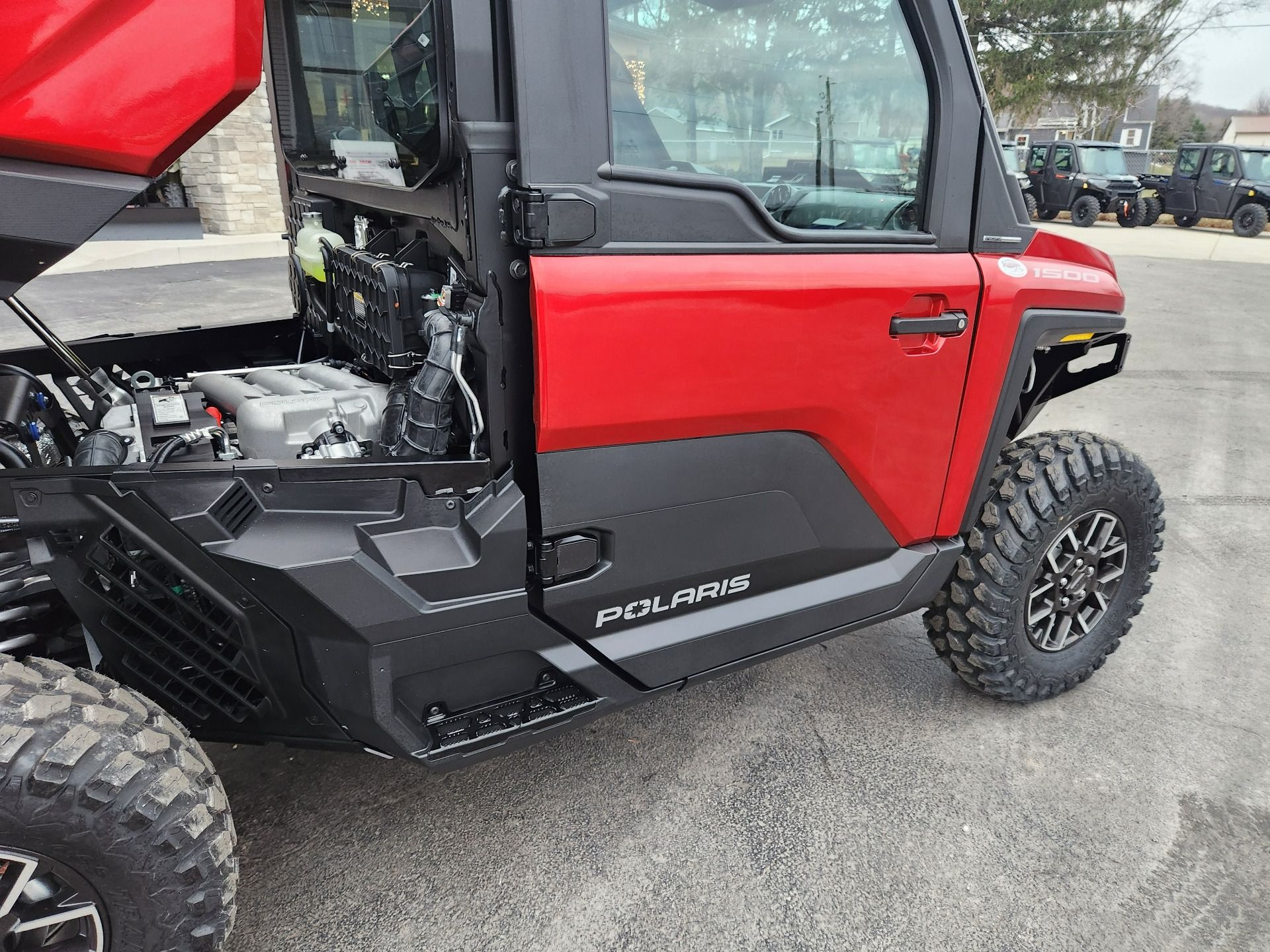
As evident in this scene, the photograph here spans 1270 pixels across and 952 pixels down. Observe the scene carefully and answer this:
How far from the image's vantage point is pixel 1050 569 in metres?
2.74

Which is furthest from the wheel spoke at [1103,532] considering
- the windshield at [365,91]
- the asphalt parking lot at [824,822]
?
the windshield at [365,91]

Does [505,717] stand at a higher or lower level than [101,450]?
lower

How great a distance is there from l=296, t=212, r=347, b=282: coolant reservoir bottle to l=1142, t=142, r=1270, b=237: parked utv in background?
21676 mm

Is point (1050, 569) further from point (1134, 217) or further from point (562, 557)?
point (1134, 217)

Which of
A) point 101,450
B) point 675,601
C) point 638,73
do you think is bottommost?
point 675,601

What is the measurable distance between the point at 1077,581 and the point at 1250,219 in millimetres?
20670

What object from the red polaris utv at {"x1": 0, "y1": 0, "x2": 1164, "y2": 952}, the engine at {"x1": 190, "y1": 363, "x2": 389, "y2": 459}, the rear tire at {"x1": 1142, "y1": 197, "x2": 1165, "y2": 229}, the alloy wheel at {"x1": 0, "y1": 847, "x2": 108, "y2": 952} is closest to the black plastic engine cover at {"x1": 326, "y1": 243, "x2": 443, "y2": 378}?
the red polaris utv at {"x1": 0, "y1": 0, "x2": 1164, "y2": 952}

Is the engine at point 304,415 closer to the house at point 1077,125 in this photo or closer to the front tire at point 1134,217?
the front tire at point 1134,217

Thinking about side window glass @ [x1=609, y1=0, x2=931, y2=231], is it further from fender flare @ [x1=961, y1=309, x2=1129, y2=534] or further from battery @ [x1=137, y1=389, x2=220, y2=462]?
battery @ [x1=137, y1=389, x2=220, y2=462]

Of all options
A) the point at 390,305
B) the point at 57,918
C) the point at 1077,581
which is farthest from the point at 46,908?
the point at 1077,581

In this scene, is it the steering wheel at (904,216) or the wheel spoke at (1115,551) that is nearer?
the steering wheel at (904,216)

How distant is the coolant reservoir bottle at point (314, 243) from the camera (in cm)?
257

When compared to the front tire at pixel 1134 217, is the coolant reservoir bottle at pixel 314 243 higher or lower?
higher

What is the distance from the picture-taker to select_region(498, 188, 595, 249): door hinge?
1.59 m
